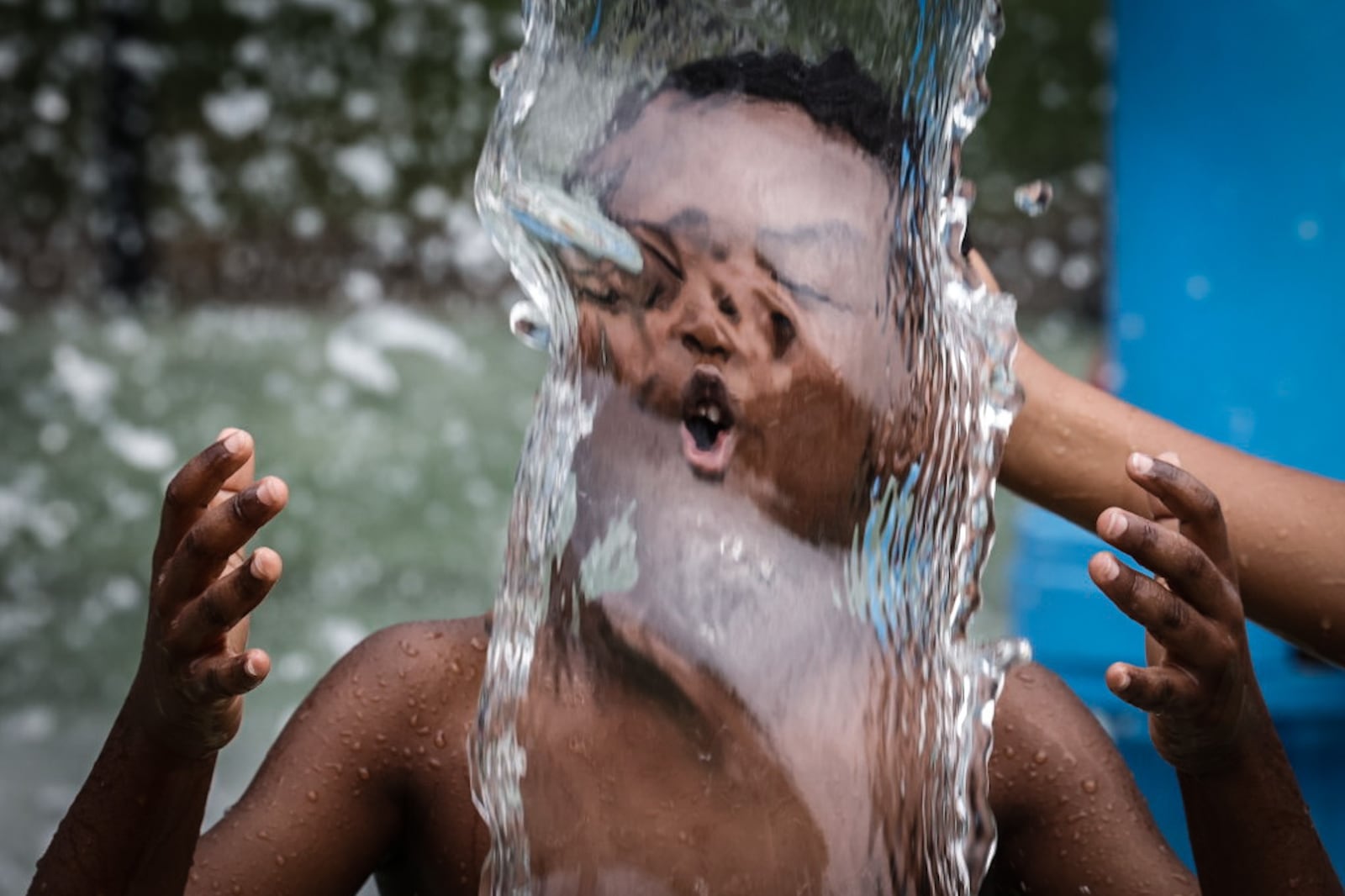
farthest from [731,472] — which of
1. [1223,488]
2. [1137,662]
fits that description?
[1137,662]

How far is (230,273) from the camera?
594cm

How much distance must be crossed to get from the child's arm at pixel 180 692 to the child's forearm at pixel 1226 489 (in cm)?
79

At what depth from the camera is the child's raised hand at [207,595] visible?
1.05 m

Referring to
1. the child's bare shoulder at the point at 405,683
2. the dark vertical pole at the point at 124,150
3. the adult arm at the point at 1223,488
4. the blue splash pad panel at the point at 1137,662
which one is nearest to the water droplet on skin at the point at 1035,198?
the adult arm at the point at 1223,488

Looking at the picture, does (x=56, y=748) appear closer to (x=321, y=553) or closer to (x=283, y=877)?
(x=321, y=553)

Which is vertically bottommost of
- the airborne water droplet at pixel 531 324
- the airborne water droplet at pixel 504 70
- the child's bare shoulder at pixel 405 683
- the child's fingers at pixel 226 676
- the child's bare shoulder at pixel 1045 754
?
the child's bare shoulder at pixel 405 683

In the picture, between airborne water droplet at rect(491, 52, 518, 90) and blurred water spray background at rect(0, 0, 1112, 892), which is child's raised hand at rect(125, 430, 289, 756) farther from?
blurred water spray background at rect(0, 0, 1112, 892)

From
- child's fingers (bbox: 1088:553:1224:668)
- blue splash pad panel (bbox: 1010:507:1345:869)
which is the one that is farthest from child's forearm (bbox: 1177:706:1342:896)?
blue splash pad panel (bbox: 1010:507:1345:869)

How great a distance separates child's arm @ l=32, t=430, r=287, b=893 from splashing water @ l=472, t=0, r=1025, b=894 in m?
0.19

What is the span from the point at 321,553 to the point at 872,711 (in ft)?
12.8

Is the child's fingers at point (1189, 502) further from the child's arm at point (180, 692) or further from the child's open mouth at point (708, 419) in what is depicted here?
the child's arm at point (180, 692)

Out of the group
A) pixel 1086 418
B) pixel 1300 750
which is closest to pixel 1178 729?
pixel 1086 418

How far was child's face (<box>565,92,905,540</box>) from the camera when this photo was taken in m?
1.09

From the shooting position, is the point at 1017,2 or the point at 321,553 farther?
the point at 1017,2
